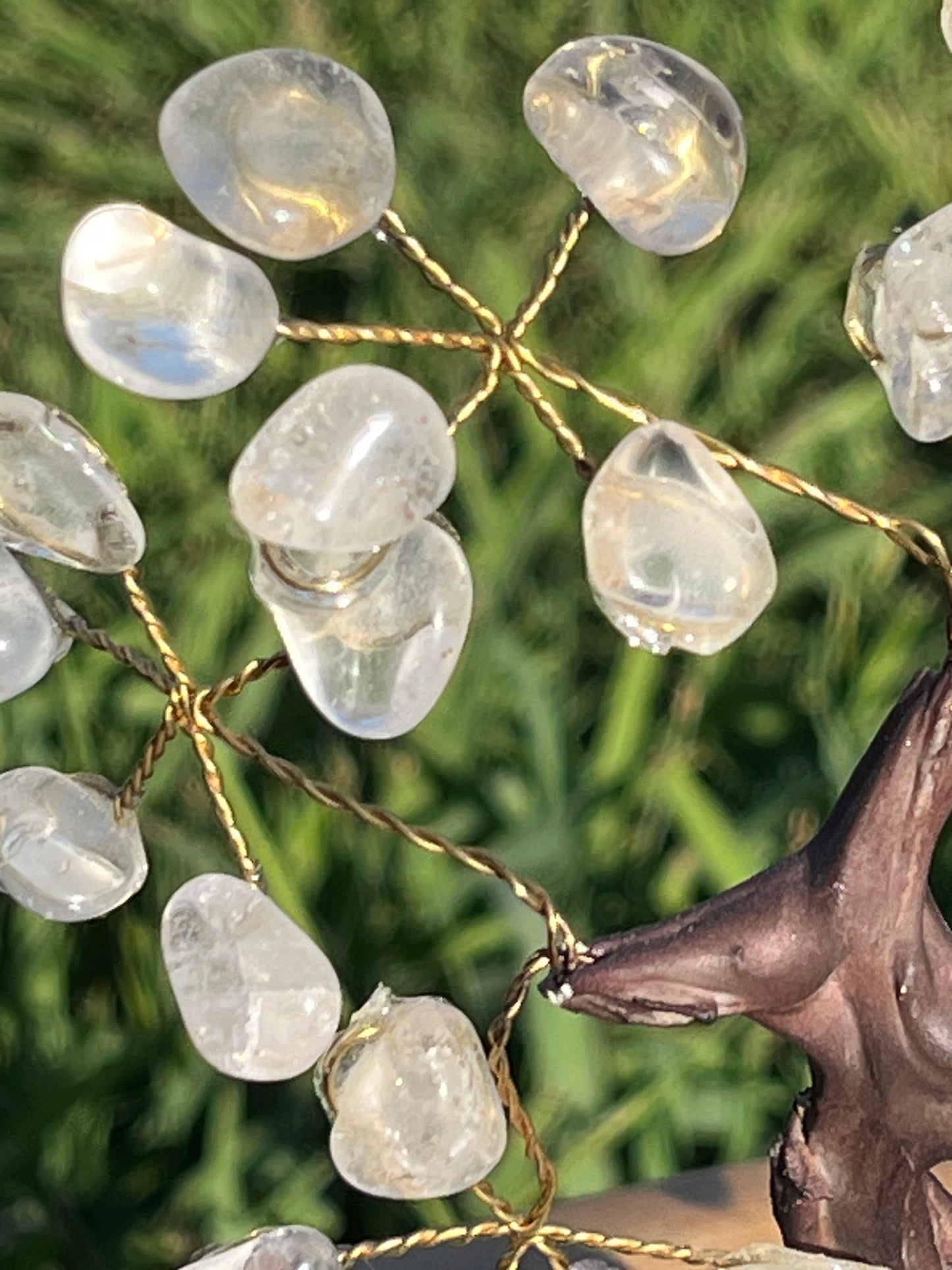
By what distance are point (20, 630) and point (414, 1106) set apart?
12 centimetres

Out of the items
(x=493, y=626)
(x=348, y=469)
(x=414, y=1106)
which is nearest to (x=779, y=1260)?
(x=414, y=1106)

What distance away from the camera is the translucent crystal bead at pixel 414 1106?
34 centimetres

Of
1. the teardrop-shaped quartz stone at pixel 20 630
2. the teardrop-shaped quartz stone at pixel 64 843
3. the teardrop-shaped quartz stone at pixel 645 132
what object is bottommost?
the teardrop-shaped quartz stone at pixel 64 843

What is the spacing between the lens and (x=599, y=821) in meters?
0.79

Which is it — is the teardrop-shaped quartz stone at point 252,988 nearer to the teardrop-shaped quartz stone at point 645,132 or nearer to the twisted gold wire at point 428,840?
the twisted gold wire at point 428,840

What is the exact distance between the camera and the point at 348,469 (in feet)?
1.00

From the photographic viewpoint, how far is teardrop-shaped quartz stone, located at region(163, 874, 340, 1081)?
0.34m

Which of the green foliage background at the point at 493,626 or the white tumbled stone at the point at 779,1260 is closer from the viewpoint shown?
the white tumbled stone at the point at 779,1260

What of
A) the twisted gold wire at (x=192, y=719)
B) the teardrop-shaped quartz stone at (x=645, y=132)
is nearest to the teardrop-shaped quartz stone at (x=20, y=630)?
the twisted gold wire at (x=192, y=719)

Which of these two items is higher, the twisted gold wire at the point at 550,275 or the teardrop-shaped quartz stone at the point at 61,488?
the twisted gold wire at the point at 550,275

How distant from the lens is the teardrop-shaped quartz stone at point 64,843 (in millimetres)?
365

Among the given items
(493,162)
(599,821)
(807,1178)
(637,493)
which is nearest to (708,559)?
(637,493)

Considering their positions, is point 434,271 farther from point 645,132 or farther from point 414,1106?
point 414,1106

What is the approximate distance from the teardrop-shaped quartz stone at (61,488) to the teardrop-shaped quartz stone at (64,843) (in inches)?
2.3
